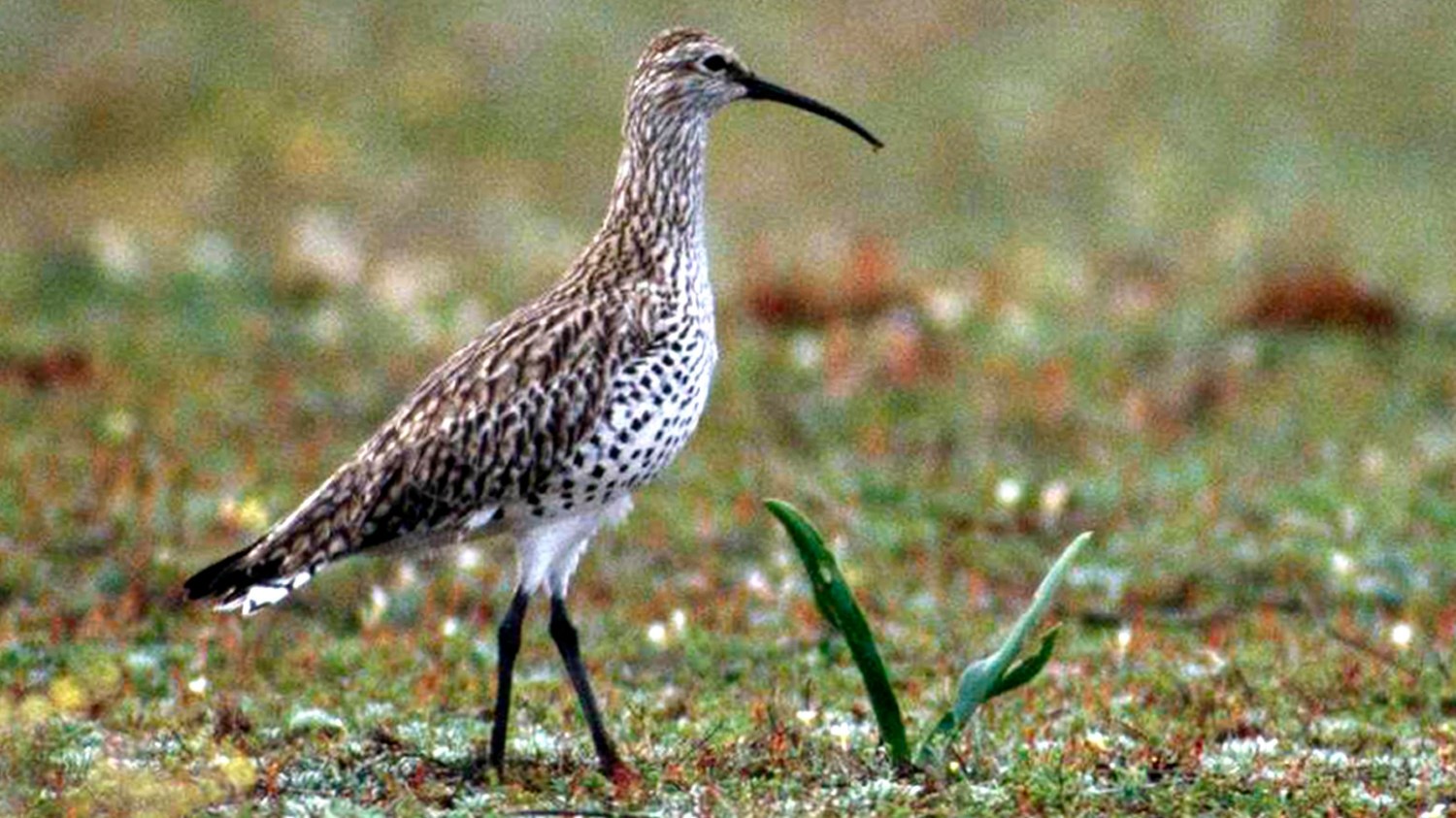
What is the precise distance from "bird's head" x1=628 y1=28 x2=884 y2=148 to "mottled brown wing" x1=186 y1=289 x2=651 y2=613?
0.81m

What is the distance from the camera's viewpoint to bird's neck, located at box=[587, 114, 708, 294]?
8984mm

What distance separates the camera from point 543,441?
8.66 meters

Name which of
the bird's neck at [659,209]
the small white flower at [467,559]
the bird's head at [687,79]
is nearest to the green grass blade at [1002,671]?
the bird's neck at [659,209]

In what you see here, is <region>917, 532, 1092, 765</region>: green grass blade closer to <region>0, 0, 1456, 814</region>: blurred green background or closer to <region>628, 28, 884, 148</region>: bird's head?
<region>0, 0, 1456, 814</region>: blurred green background

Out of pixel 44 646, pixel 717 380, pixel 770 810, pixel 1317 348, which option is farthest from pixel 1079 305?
pixel 770 810

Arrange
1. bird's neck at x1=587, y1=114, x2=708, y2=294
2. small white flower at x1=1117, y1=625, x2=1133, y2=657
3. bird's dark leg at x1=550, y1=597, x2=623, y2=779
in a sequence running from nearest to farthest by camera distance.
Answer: bird's dark leg at x1=550, y1=597, x2=623, y2=779
bird's neck at x1=587, y1=114, x2=708, y2=294
small white flower at x1=1117, y1=625, x2=1133, y2=657

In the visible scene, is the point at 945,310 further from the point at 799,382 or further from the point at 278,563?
the point at 278,563

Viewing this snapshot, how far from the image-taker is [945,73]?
22.5m

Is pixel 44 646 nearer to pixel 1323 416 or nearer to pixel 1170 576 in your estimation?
pixel 1170 576

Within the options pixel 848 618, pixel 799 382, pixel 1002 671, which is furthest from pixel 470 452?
pixel 799 382

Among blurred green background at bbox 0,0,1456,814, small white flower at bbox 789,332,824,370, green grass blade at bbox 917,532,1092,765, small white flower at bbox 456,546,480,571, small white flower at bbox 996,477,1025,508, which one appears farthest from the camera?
small white flower at bbox 789,332,824,370

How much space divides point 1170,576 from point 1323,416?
3147 millimetres

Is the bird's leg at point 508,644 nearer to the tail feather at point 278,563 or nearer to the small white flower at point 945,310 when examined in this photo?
the tail feather at point 278,563

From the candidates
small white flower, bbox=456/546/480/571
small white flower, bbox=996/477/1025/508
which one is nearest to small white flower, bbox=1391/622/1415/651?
small white flower, bbox=996/477/1025/508
